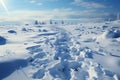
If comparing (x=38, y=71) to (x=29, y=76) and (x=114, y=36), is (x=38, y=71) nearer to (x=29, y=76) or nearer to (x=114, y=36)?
(x=29, y=76)

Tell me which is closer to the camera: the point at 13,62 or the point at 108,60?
the point at 13,62

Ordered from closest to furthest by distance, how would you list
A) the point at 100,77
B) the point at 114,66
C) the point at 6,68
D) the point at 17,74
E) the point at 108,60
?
the point at 100,77
the point at 17,74
the point at 6,68
the point at 114,66
the point at 108,60

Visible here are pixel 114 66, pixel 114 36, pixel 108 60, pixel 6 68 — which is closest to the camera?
pixel 6 68

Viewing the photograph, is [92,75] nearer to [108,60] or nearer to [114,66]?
[114,66]

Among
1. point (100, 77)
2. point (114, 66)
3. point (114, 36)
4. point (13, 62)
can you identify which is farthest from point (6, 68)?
point (114, 36)

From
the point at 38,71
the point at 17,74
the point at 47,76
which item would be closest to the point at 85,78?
the point at 47,76

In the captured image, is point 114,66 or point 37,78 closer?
point 37,78

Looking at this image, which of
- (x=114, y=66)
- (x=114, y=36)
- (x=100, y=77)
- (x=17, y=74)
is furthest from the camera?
(x=114, y=36)

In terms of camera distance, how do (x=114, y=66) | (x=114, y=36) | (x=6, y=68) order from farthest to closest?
1. (x=114, y=36)
2. (x=114, y=66)
3. (x=6, y=68)
